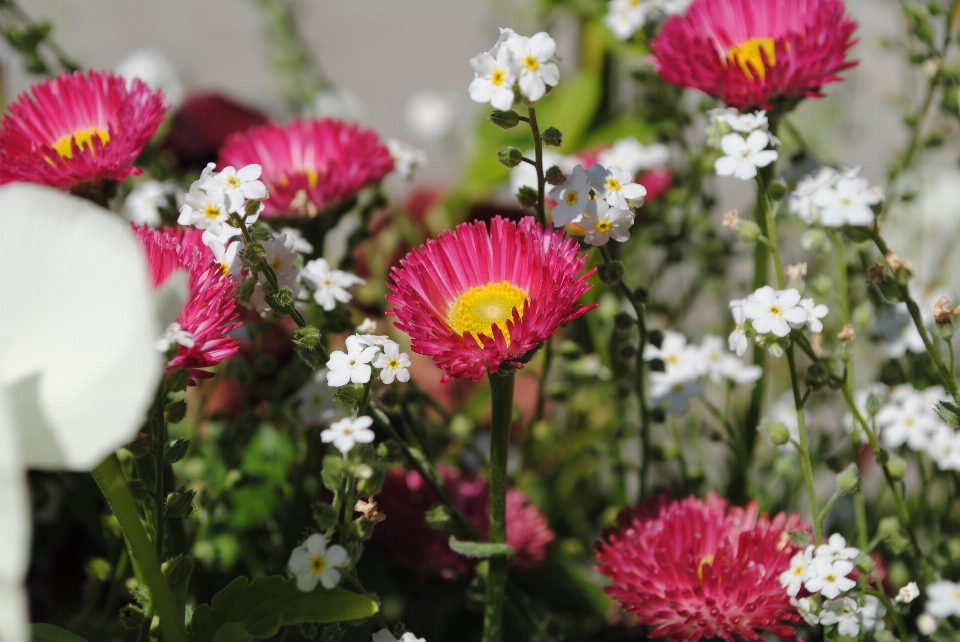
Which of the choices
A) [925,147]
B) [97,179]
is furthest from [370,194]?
[925,147]

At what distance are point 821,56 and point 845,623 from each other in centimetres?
20

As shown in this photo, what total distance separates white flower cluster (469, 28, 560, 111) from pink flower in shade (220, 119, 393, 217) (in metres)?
0.12

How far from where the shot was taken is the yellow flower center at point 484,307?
1.00ft

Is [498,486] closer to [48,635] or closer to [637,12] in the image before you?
[48,635]

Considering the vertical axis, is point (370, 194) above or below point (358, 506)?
above

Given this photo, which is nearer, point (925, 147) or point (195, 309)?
point (195, 309)

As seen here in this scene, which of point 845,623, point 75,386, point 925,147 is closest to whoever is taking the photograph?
point 75,386

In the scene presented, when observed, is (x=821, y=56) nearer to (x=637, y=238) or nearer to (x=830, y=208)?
(x=830, y=208)

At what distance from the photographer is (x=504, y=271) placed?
0.31 meters

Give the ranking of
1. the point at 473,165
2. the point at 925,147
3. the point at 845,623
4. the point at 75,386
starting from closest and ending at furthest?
the point at 75,386, the point at 845,623, the point at 925,147, the point at 473,165

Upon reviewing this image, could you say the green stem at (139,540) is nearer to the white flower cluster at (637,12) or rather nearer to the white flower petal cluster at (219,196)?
the white flower petal cluster at (219,196)

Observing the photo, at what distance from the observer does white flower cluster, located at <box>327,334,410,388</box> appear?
265 mm

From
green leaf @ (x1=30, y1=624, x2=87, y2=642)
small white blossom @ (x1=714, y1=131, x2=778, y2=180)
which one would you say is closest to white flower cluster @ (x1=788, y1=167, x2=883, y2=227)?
small white blossom @ (x1=714, y1=131, x2=778, y2=180)

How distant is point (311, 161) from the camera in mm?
439
